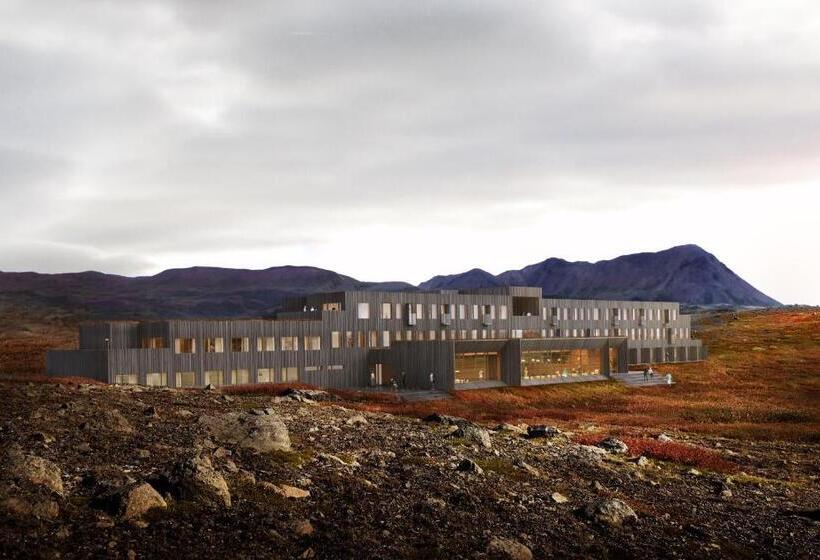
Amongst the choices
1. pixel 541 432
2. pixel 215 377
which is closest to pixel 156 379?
pixel 215 377

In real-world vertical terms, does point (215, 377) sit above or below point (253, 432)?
below

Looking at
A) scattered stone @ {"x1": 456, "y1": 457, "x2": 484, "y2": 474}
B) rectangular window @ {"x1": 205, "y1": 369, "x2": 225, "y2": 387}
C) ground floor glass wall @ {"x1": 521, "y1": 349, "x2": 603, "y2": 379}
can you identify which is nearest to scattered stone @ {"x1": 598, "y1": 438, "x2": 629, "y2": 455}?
scattered stone @ {"x1": 456, "y1": 457, "x2": 484, "y2": 474}

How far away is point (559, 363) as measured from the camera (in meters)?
95.8

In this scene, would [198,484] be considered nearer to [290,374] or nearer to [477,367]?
[290,374]

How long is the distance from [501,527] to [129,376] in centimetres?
5720

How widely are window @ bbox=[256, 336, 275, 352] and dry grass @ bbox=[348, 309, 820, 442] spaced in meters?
22.1

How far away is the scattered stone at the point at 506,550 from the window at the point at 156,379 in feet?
193

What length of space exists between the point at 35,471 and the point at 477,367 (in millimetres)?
75160

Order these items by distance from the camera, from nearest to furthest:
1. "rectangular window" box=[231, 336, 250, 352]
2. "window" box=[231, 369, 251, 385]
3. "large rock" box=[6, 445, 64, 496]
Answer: "large rock" box=[6, 445, 64, 496] → "window" box=[231, 369, 251, 385] → "rectangular window" box=[231, 336, 250, 352]

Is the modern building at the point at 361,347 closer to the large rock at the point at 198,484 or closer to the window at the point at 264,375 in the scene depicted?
the window at the point at 264,375

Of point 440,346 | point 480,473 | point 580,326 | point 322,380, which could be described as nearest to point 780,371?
point 580,326

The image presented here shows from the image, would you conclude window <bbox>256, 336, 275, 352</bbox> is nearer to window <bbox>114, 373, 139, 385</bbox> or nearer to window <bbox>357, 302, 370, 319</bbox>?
window <bbox>357, 302, 370, 319</bbox>

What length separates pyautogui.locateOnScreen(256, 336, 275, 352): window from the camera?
251 ft

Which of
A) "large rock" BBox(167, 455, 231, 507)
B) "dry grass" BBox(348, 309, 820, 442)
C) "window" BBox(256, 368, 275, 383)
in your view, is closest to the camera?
"large rock" BBox(167, 455, 231, 507)
